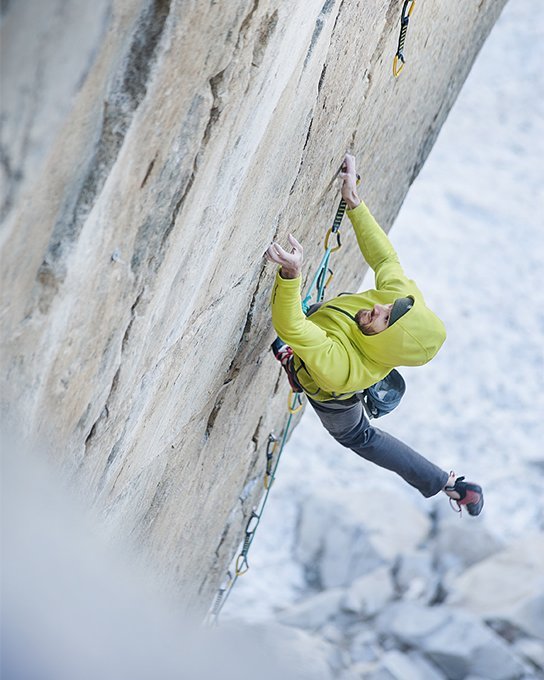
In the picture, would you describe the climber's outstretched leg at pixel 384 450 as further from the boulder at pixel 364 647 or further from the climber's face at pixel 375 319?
the boulder at pixel 364 647

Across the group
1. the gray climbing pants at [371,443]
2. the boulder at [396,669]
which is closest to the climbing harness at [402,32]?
the gray climbing pants at [371,443]

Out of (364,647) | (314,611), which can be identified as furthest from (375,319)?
(314,611)

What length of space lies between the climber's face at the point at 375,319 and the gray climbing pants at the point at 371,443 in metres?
0.31

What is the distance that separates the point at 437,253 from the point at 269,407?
7.77 m

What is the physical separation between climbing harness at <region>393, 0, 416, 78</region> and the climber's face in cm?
70

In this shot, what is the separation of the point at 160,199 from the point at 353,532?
19.5 ft

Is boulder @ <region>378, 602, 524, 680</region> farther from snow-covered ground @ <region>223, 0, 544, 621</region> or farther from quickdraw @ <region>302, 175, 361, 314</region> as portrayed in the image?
quickdraw @ <region>302, 175, 361, 314</region>

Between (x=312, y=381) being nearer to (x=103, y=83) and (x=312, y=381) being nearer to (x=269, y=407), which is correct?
(x=269, y=407)

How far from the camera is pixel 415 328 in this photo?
1984 mm

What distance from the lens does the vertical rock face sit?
42.2 inches

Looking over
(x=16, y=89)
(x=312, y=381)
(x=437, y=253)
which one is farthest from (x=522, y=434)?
(x=16, y=89)

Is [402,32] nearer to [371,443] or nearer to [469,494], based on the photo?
[371,443]

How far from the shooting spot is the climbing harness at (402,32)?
87.6 inches

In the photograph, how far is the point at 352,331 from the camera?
2.08m
